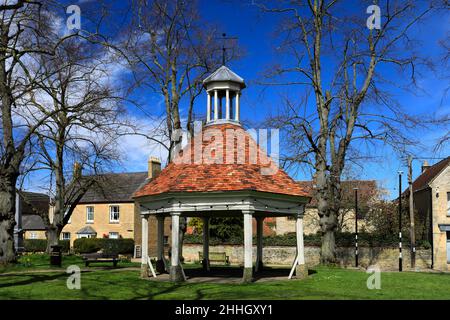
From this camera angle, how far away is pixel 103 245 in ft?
164

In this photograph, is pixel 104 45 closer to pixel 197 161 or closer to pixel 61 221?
pixel 197 161

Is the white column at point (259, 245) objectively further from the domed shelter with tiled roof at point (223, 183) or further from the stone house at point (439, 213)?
the stone house at point (439, 213)

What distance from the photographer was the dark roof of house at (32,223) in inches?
2525

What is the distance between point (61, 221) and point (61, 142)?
48.2 ft

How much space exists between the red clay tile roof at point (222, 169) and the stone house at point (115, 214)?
105 feet

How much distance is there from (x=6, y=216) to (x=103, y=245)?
26586 mm

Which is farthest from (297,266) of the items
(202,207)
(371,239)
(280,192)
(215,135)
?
(371,239)

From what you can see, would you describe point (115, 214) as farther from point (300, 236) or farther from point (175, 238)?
point (300, 236)

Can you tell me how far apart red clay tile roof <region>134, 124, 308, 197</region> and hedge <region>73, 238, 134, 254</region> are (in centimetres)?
3041

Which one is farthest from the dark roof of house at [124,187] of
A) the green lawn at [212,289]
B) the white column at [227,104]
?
the green lawn at [212,289]

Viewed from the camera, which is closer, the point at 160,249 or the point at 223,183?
the point at 223,183

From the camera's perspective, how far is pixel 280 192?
744 inches

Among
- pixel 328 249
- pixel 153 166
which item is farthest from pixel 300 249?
pixel 153 166
